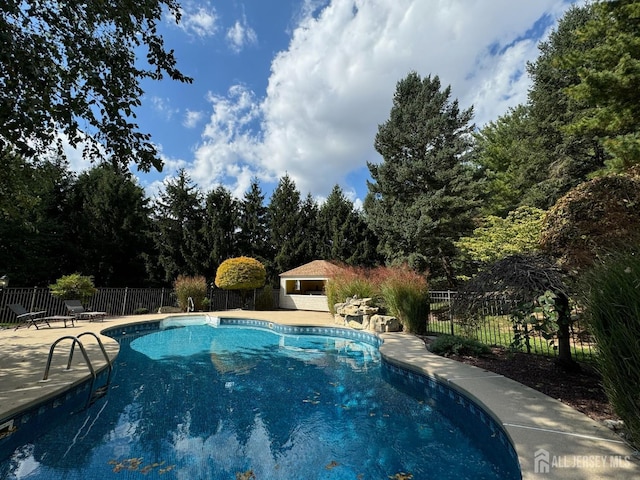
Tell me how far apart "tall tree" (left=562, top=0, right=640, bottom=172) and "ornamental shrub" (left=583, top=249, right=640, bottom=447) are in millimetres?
7168

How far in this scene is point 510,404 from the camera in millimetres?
3641

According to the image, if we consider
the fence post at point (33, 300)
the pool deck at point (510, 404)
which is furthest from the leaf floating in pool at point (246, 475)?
the fence post at point (33, 300)

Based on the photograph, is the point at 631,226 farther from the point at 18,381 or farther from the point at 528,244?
the point at 18,381

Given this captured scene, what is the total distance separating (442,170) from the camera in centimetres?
1784

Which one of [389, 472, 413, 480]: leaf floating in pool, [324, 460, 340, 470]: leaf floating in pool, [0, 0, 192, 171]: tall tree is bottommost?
[324, 460, 340, 470]: leaf floating in pool

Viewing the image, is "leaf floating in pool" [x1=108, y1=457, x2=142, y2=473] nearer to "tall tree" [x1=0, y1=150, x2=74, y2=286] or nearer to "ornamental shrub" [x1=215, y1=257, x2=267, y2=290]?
"tall tree" [x1=0, y1=150, x2=74, y2=286]

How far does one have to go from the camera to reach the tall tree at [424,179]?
17234 millimetres

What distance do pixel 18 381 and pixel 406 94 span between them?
21.6 meters

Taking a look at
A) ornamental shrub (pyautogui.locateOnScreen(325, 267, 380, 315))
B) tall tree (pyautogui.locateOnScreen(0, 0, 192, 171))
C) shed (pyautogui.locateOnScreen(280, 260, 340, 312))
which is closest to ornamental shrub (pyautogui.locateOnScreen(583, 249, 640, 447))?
tall tree (pyautogui.locateOnScreen(0, 0, 192, 171))


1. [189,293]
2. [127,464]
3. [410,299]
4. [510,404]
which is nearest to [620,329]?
[510,404]

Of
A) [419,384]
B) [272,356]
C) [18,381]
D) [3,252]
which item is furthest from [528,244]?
[3,252]

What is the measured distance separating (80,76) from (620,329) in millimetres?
6099

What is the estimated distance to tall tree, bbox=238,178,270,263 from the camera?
2256 cm

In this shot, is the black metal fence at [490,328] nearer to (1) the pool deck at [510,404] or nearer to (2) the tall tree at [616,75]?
(1) the pool deck at [510,404]
